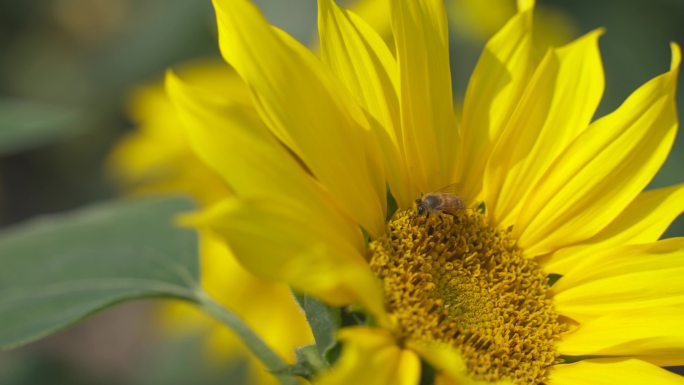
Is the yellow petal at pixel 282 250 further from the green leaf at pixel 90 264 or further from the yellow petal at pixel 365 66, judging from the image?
the green leaf at pixel 90 264

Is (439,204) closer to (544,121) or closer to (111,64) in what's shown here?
(544,121)

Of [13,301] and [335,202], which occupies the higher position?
[335,202]

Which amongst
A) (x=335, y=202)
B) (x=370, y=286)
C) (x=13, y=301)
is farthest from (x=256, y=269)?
(x=13, y=301)

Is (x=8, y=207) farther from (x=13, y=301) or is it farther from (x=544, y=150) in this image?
(x=544, y=150)

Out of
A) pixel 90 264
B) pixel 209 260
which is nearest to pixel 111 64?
pixel 209 260

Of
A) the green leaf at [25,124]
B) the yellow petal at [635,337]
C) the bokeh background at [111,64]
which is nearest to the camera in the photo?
the yellow petal at [635,337]

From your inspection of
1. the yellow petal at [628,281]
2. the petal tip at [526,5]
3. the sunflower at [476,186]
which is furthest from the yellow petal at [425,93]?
the yellow petal at [628,281]
